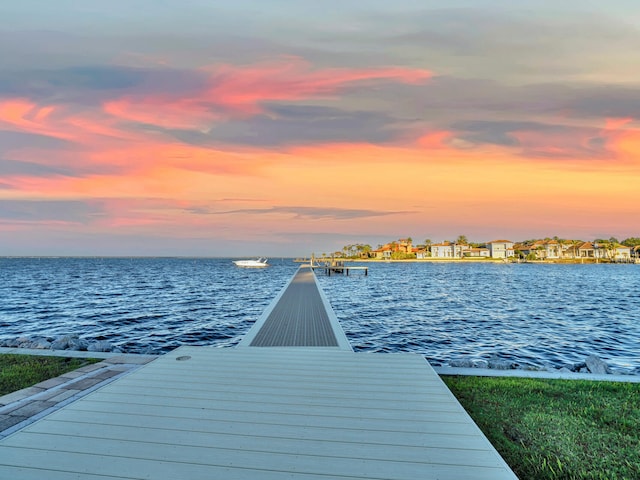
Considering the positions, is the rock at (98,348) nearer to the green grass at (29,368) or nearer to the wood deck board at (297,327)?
the green grass at (29,368)

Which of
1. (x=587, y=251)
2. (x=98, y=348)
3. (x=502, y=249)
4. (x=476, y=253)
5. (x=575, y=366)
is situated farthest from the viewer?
(x=476, y=253)

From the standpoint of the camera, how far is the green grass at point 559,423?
3326 mm

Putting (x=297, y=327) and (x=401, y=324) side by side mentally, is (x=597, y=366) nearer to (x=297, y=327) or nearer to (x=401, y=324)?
(x=297, y=327)

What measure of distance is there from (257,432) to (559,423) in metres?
3.65

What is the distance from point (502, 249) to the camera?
491 ft

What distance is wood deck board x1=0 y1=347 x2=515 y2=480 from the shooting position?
249cm

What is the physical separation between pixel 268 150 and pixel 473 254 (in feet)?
500

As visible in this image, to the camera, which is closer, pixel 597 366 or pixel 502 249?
pixel 597 366

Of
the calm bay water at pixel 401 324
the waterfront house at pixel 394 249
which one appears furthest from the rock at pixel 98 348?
the waterfront house at pixel 394 249

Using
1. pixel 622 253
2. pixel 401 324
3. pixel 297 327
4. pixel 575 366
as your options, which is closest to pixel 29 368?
pixel 297 327

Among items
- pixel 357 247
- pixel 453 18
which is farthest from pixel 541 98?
pixel 357 247

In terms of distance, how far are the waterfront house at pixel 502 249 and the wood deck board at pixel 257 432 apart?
535 ft

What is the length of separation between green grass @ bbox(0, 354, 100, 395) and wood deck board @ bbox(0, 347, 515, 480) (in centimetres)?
242

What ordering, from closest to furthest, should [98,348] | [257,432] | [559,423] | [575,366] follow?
[257,432] < [559,423] < [575,366] < [98,348]
